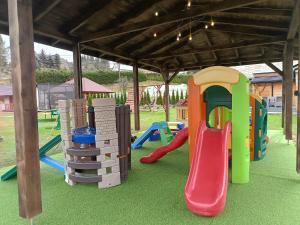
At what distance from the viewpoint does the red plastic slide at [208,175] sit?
8.16 ft

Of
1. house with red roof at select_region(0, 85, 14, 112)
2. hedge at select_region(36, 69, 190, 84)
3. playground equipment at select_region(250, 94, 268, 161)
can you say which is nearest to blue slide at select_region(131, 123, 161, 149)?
playground equipment at select_region(250, 94, 268, 161)

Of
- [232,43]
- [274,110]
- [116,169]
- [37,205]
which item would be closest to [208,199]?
[116,169]

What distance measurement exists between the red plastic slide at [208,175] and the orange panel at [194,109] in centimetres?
25

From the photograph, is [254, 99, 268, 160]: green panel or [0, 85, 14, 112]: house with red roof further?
[0, 85, 14, 112]: house with red roof

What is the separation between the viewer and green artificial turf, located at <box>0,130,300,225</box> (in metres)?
2.43

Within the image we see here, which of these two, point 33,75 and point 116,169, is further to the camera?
point 116,169

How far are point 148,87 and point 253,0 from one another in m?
16.0

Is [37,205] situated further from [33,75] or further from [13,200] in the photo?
[33,75]

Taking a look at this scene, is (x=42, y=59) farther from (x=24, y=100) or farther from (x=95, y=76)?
(x=24, y=100)

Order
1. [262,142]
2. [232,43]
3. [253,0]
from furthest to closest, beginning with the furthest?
[232,43]
[262,142]
[253,0]

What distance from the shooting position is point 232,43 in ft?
24.7

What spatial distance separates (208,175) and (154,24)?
344 cm

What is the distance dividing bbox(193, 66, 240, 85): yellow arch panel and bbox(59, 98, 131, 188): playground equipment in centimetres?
136

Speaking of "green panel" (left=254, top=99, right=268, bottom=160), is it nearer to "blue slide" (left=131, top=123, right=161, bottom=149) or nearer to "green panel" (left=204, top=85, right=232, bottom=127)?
"green panel" (left=204, top=85, right=232, bottom=127)
